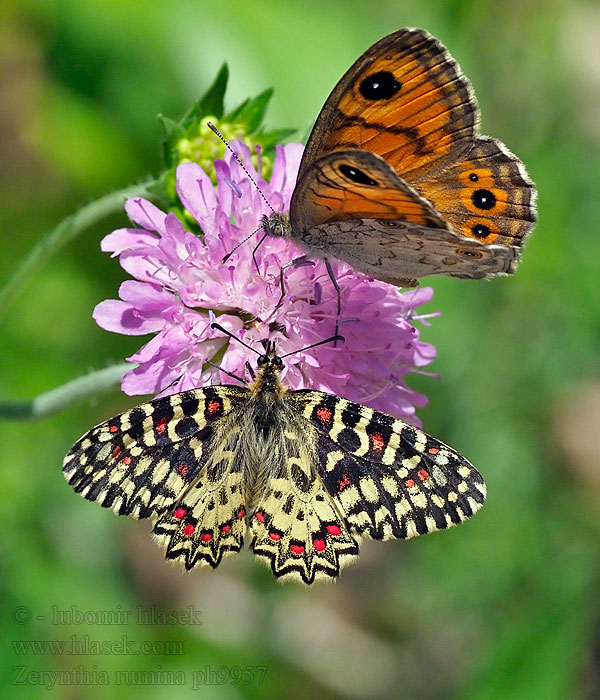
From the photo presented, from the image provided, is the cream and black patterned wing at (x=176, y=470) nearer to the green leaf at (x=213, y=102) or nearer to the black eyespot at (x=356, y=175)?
the black eyespot at (x=356, y=175)

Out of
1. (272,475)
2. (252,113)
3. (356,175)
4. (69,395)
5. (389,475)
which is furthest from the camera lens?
(252,113)

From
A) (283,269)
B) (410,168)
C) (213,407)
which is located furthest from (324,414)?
(410,168)

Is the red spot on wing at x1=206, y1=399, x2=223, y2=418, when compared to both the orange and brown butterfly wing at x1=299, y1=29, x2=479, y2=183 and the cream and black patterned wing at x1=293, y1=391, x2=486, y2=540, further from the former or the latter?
the orange and brown butterfly wing at x1=299, y1=29, x2=479, y2=183

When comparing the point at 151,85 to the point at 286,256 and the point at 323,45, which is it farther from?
the point at 286,256

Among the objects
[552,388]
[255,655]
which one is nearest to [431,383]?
[552,388]

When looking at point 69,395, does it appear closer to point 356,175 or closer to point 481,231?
point 356,175

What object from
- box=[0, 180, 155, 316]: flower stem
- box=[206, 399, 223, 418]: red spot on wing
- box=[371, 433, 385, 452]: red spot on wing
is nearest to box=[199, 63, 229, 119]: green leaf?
box=[0, 180, 155, 316]: flower stem
